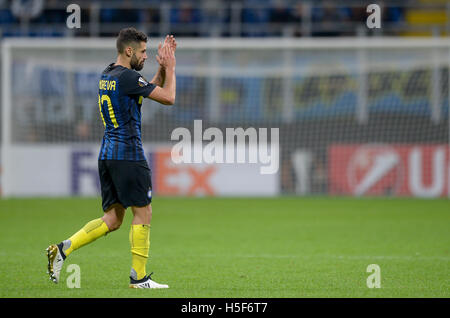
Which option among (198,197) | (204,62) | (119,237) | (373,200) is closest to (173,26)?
(204,62)

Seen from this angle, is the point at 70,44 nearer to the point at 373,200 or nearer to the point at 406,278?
the point at 373,200

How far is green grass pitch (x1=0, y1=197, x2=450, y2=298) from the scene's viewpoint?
5.59 meters

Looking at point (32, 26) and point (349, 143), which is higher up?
point (32, 26)

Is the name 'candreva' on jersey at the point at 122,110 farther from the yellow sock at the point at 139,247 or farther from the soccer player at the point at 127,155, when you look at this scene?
the yellow sock at the point at 139,247

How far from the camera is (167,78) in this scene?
5695mm

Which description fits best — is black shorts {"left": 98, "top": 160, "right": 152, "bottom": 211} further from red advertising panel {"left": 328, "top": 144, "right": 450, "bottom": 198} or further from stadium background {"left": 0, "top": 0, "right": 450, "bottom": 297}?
red advertising panel {"left": 328, "top": 144, "right": 450, "bottom": 198}

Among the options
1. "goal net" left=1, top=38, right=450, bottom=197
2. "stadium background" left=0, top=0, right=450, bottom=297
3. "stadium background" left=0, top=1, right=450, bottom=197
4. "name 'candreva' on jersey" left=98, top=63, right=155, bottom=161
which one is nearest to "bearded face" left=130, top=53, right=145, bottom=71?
"name 'candreva' on jersey" left=98, top=63, right=155, bottom=161

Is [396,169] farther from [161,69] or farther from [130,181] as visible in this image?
[130,181]

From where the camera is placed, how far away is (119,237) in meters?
9.58

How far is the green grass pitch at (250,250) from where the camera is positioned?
5.59 m

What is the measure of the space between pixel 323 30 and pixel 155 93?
13704 millimetres

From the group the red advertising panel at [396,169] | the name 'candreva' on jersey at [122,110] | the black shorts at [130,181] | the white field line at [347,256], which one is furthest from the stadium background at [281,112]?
the black shorts at [130,181]

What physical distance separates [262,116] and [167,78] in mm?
11991

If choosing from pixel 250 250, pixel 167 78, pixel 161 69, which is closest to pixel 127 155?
pixel 167 78
